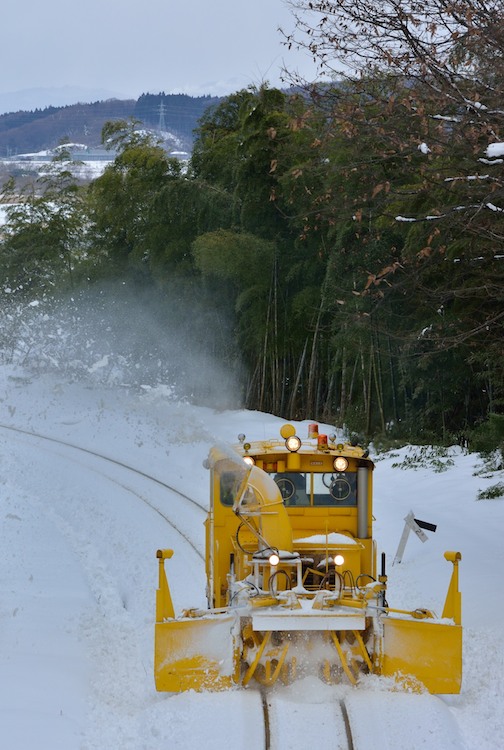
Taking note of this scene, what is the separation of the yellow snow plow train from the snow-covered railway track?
5.65 metres

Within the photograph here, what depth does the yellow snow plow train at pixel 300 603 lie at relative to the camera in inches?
315

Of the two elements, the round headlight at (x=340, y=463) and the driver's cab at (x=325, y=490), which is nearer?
the round headlight at (x=340, y=463)

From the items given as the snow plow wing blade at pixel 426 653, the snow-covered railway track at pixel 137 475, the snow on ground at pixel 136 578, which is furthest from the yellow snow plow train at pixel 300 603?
the snow-covered railway track at pixel 137 475

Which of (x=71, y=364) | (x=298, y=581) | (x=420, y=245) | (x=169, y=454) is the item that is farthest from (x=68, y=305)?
(x=298, y=581)

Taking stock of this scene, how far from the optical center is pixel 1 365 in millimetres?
37969

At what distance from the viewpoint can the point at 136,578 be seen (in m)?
13.6

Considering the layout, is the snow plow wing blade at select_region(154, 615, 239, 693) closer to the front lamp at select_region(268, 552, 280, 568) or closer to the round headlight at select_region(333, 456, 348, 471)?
the front lamp at select_region(268, 552, 280, 568)

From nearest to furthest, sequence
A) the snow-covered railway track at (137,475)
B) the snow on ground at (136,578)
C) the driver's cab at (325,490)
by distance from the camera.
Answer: the snow on ground at (136,578) → the driver's cab at (325,490) → the snow-covered railway track at (137,475)

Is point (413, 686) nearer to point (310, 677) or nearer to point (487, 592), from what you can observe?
point (310, 677)

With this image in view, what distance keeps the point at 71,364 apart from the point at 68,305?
2.10 m

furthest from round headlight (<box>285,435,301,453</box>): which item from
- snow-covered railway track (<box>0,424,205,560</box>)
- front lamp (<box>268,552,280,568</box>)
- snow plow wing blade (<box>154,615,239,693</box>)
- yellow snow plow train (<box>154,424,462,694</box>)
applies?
snow-covered railway track (<box>0,424,205,560</box>)

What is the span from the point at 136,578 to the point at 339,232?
427 inches

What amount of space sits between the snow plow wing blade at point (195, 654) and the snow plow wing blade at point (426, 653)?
4.05 feet

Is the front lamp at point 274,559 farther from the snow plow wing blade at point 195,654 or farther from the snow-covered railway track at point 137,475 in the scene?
the snow-covered railway track at point 137,475
